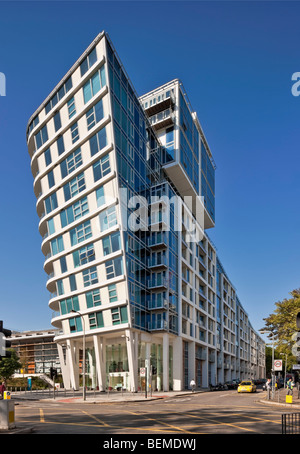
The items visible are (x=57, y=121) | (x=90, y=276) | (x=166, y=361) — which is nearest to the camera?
(x=90, y=276)

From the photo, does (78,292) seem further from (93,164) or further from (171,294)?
(93,164)

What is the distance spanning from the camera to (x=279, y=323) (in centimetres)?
5156

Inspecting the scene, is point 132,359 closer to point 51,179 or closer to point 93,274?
point 93,274

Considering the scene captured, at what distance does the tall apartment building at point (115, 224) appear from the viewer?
44.8 metres

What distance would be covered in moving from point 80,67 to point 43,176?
49.4 feet

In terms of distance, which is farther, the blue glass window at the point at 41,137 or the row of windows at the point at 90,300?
the blue glass window at the point at 41,137

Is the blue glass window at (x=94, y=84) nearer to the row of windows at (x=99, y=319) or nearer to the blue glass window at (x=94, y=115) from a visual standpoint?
the blue glass window at (x=94, y=115)

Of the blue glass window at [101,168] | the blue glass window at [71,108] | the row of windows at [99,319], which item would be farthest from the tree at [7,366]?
the blue glass window at [71,108]

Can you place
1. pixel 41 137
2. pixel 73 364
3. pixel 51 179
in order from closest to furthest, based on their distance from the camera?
pixel 73 364
pixel 51 179
pixel 41 137

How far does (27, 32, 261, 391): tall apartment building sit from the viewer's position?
147 ft

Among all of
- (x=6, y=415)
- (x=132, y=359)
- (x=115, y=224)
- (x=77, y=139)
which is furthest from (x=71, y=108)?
(x=6, y=415)

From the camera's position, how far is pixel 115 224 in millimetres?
44219

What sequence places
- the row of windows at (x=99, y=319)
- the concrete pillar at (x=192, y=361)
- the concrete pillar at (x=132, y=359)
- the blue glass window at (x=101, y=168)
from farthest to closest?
the concrete pillar at (x=192, y=361) → the blue glass window at (x=101, y=168) → the row of windows at (x=99, y=319) → the concrete pillar at (x=132, y=359)
